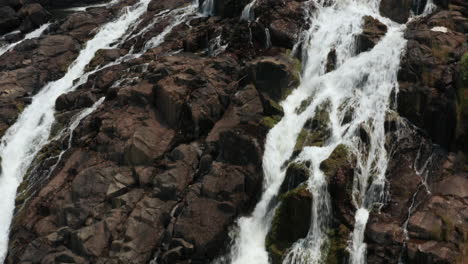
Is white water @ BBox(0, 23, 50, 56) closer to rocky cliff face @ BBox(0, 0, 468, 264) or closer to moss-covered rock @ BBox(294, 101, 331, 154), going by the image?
rocky cliff face @ BBox(0, 0, 468, 264)

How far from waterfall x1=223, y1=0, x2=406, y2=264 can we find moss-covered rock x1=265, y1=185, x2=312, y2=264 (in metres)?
0.28

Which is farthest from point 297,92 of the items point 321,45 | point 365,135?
point 365,135

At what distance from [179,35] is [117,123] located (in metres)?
10.5

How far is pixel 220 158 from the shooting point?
2284 centimetres

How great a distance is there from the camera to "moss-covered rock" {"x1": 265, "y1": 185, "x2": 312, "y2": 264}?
20.2m

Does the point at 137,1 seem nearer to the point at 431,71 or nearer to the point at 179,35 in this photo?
the point at 179,35

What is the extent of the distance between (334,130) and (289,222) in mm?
4865

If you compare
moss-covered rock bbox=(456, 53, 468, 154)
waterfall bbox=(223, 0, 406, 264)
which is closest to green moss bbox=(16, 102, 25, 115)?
waterfall bbox=(223, 0, 406, 264)

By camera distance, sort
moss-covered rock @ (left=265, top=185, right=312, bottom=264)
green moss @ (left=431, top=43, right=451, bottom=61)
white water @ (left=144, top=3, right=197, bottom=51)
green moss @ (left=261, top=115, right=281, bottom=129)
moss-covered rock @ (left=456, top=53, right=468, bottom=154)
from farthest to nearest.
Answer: white water @ (left=144, top=3, right=197, bottom=51) → green moss @ (left=261, top=115, right=281, bottom=129) → green moss @ (left=431, top=43, right=451, bottom=61) → moss-covered rock @ (left=456, top=53, right=468, bottom=154) → moss-covered rock @ (left=265, top=185, right=312, bottom=264)

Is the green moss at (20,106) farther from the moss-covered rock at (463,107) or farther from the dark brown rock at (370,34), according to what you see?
the moss-covered rock at (463,107)

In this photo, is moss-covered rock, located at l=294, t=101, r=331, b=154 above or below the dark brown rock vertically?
below

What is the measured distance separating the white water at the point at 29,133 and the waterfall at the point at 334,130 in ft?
42.7

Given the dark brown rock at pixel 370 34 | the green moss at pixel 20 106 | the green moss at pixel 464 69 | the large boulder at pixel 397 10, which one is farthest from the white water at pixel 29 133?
the green moss at pixel 464 69

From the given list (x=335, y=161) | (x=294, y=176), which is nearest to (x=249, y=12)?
(x=294, y=176)
